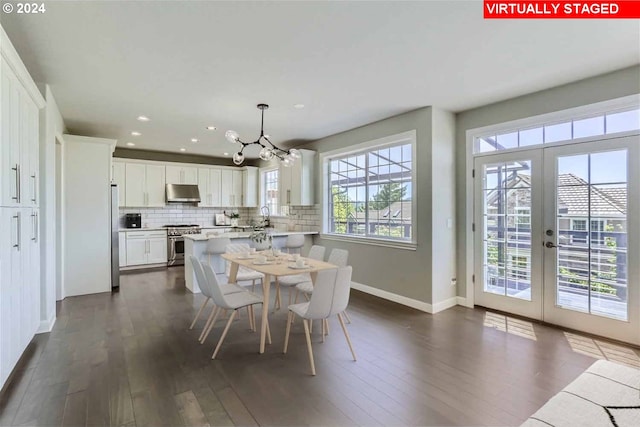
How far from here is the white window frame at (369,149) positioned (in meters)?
4.18

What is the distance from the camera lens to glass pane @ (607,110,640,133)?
2.93 meters

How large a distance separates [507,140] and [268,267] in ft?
10.4

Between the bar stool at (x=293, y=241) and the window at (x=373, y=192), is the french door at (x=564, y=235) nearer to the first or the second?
the window at (x=373, y=192)

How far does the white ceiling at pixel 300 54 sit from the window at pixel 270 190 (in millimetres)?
3437

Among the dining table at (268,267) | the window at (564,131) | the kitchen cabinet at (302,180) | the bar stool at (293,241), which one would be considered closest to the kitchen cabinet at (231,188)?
the kitchen cabinet at (302,180)

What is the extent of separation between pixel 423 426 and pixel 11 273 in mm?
3068

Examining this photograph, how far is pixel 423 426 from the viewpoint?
1844 millimetres

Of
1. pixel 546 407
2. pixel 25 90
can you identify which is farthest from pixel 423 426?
pixel 25 90

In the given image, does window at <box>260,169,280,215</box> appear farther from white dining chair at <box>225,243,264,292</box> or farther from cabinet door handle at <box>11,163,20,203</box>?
cabinet door handle at <box>11,163,20,203</box>

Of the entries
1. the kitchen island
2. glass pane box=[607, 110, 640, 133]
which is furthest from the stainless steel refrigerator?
glass pane box=[607, 110, 640, 133]

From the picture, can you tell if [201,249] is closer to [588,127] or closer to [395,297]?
[395,297]

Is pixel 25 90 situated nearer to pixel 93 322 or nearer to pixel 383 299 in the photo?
pixel 93 322

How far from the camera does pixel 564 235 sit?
3.37 metres

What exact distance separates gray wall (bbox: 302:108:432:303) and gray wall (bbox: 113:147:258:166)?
4099mm
